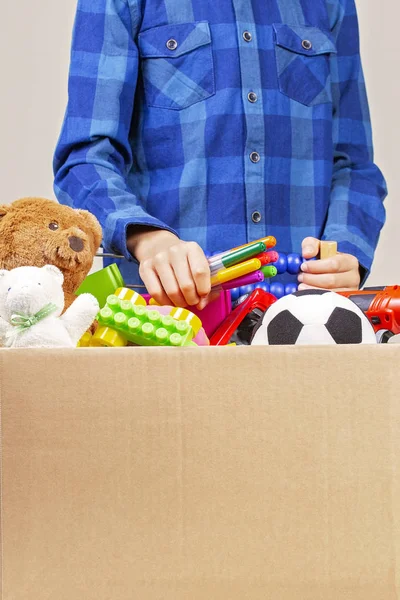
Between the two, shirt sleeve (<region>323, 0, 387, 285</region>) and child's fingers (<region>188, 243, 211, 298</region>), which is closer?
child's fingers (<region>188, 243, 211, 298</region>)

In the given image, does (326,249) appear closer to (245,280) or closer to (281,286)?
(281,286)

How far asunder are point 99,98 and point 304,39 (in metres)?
0.32

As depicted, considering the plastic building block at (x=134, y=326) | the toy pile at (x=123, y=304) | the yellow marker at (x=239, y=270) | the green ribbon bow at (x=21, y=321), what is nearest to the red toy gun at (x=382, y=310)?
the toy pile at (x=123, y=304)

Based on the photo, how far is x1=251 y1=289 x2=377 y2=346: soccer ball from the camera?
65cm

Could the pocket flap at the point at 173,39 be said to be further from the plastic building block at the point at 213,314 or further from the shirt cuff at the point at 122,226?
the plastic building block at the point at 213,314

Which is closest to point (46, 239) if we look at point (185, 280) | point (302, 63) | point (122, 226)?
point (185, 280)

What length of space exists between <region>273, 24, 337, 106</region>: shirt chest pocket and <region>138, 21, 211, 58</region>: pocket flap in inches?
4.4

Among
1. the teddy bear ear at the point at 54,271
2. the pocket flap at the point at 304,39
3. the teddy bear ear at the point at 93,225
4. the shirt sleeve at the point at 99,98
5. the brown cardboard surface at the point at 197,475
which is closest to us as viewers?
the brown cardboard surface at the point at 197,475

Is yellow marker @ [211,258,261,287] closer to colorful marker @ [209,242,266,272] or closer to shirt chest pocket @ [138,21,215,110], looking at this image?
colorful marker @ [209,242,266,272]

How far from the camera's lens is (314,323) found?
649 millimetres

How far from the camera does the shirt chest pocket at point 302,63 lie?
1112 mm

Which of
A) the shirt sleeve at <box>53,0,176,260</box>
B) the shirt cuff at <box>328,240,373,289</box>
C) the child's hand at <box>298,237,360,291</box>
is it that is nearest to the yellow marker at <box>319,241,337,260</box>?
the child's hand at <box>298,237,360,291</box>

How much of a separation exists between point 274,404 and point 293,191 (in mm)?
664

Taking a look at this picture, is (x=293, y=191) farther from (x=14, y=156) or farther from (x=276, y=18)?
(x=14, y=156)
